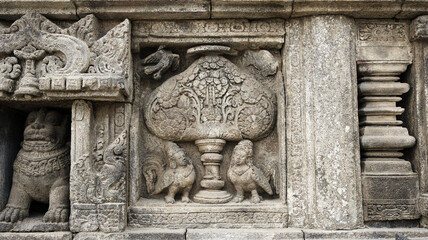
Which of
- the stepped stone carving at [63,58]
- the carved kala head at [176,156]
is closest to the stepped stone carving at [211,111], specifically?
the carved kala head at [176,156]

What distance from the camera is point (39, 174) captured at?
3529 millimetres

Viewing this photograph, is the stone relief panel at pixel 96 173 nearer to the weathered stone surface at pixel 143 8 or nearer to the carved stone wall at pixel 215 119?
the carved stone wall at pixel 215 119

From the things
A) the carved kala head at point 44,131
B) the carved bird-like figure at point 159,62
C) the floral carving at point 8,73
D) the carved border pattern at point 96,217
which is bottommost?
the carved border pattern at point 96,217

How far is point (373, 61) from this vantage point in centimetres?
359

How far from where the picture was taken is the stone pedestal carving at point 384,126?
3.46 meters

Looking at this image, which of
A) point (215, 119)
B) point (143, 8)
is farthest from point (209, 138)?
point (143, 8)

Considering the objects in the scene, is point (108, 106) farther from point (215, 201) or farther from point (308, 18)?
point (308, 18)

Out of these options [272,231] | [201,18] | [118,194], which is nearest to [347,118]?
[272,231]

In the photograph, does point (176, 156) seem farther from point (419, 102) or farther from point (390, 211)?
point (419, 102)

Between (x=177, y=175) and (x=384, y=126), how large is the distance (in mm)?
2084

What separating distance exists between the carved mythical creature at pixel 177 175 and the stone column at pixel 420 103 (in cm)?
219

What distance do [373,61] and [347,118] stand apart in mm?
665

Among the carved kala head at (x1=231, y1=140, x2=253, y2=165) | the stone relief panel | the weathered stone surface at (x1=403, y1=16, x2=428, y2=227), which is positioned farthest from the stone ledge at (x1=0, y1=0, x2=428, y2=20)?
the carved kala head at (x1=231, y1=140, x2=253, y2=165)

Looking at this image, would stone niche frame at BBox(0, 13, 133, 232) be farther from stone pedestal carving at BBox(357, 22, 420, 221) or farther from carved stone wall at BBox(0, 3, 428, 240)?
stone pedestal carving at BBox(357, 22, 420, 221)
